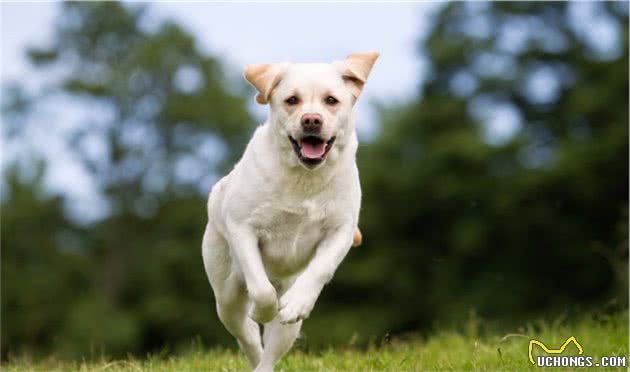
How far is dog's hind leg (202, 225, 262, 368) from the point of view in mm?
6959

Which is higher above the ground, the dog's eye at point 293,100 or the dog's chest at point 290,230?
the dog's eye at point 293,100

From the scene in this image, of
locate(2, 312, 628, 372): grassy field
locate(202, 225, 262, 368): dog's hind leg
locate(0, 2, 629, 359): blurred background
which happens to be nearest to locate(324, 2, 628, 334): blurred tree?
locate(0, 2, 629, 359): blurred background

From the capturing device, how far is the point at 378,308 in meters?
31.8

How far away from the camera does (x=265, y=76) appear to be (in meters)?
6.22

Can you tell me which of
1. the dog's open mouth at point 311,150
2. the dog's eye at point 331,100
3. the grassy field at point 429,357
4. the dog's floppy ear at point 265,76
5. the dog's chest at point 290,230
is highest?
the dog's floppy ear at point 265,76

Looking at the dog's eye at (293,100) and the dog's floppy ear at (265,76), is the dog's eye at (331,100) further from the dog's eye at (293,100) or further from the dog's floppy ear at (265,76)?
the dog's floppy ear at (265,76)

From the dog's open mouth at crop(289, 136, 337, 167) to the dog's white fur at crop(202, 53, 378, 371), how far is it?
66 millimetres

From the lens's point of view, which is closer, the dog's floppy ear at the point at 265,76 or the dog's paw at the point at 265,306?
the dog's paw at the point at 265,306

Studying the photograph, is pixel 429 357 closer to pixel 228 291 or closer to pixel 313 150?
pixel 228 291

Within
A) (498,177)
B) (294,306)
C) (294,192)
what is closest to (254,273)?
(294,306)

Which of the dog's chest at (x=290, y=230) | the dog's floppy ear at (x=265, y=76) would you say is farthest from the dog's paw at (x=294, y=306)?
the dog's floppy ear at (x=265, y=76)

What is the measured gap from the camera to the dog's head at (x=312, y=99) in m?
5.93

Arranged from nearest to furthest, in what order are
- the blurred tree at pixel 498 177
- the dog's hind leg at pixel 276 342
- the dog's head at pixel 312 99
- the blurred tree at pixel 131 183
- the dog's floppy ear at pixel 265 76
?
the dog's head at pixel 312 99, the dog's floppy ear at pixel 265 76, the dog's hind leg at pixel 276 342, the blurred tree at pixel 498 177, the blurred tree at pixel 131 183

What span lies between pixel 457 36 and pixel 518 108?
3.35 meters
